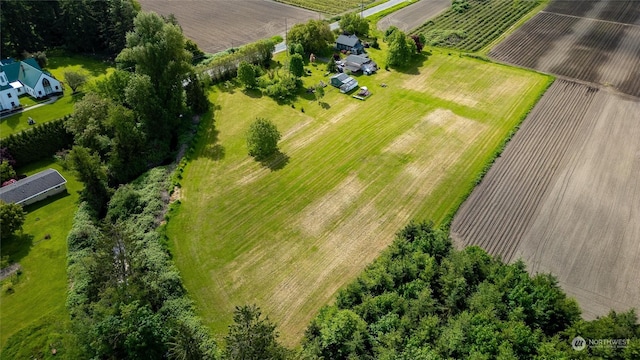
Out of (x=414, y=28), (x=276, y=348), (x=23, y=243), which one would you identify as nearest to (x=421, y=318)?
(x=276, y=348)

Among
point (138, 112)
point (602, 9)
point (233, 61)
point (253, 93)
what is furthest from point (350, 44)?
point (602, 9)

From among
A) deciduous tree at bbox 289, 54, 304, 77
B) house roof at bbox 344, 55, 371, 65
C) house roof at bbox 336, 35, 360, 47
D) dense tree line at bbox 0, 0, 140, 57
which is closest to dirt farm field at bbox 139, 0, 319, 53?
dense tree line at bbox 0, 0, 140, 57

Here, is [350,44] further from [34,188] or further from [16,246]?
[16,246]

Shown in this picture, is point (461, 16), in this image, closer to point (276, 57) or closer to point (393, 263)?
point (276, 57)

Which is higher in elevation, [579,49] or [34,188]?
[579,49]

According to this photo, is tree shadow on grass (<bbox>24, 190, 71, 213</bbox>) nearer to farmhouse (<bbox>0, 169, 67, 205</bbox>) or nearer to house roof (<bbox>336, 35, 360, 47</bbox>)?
farmhouse (<bbox>0, 169, 67, 205</bbox>)

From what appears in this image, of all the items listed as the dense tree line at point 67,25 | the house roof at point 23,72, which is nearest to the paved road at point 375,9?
the dense tree line at point 67,25
